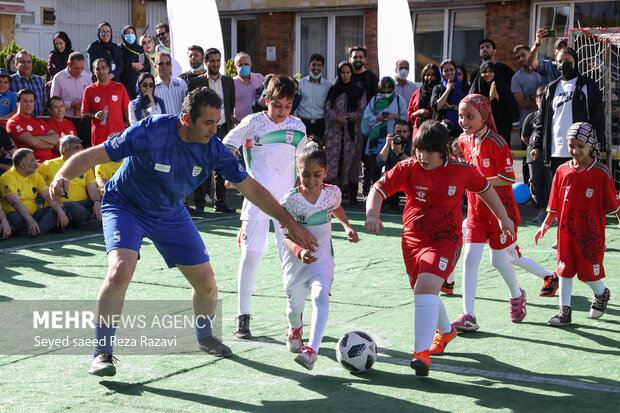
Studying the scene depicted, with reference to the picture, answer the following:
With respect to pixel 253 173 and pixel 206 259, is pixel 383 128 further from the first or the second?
pixel 206 259

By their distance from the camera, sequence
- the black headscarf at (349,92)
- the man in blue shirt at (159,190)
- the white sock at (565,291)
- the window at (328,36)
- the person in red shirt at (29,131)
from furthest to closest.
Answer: the window at (328,36), the black headscarf at (349,92), the person in red shirt at (29,131), the white sock at (565,291), the man in blue shirt at (159,190)

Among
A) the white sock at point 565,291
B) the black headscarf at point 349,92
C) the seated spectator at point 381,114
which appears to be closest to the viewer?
the white sock at point 565,291

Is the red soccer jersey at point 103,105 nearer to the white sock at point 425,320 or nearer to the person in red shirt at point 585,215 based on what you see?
the person in red shirt at point 585,215

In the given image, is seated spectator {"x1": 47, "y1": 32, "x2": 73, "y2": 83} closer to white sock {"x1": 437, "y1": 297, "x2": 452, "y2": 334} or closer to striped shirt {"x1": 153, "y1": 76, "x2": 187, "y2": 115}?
striped shirt {"x1": 153, "y1": 76, "x2": 187, "y2": 115}

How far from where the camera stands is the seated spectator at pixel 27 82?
1395 centimetres

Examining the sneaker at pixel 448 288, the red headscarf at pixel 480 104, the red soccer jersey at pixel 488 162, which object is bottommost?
the sneaker at pixel 448 288

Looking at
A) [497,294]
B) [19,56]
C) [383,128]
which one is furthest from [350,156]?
[497,294]

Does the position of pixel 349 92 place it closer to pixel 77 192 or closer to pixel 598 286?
pixel 77 192

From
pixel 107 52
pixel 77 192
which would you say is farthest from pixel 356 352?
pixel 107 52

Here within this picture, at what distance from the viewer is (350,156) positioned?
1420 centimetres

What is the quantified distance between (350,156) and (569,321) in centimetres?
774

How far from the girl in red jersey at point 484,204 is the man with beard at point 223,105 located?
6609 millimetres

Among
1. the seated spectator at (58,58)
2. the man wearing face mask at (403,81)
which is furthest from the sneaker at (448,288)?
the seated spectator at (58,58)

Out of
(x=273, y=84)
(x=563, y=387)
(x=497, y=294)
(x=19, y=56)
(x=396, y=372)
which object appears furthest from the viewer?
(x=19, y=56)
